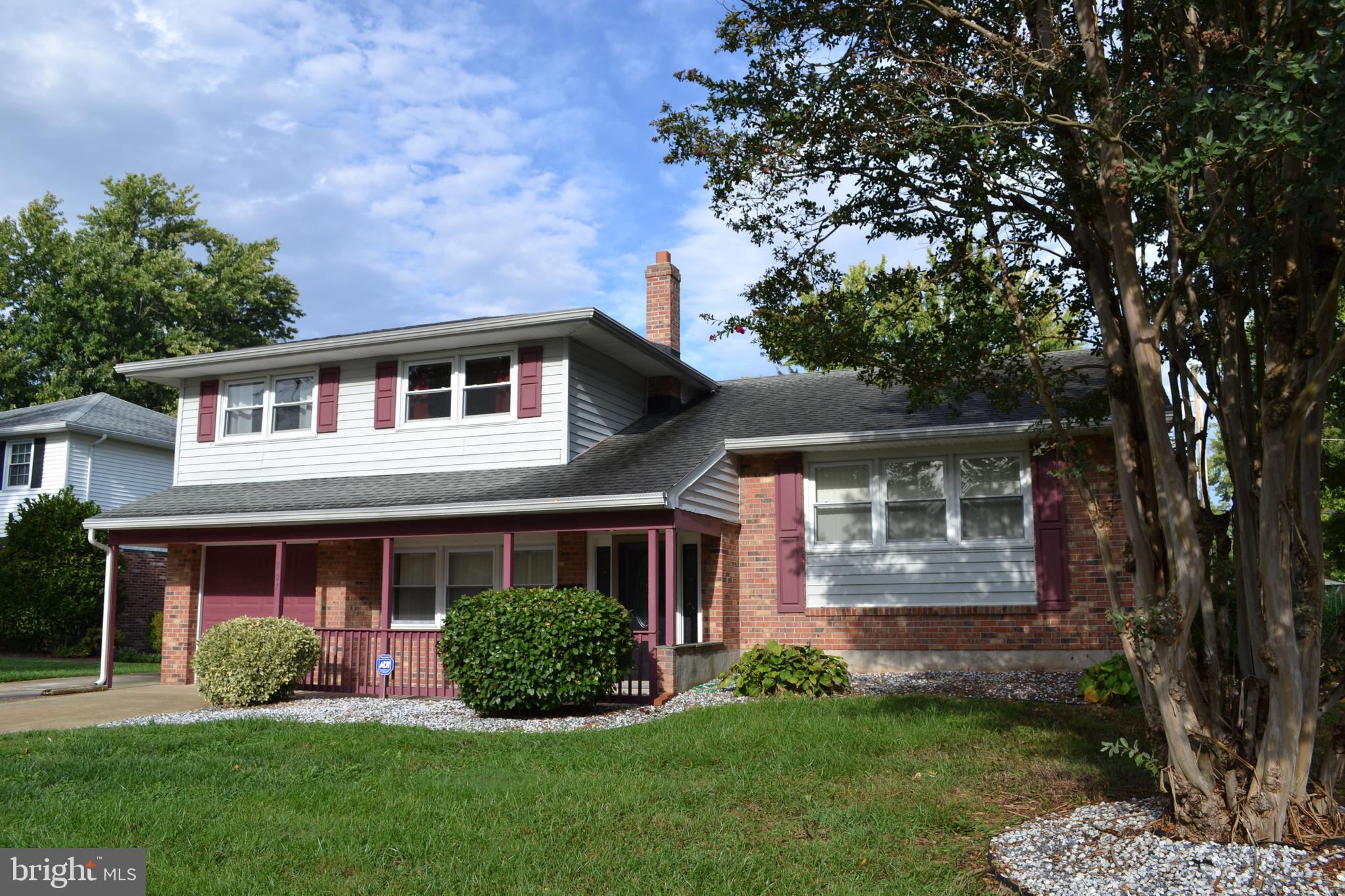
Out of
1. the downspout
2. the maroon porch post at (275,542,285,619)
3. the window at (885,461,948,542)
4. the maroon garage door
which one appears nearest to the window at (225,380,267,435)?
the maroon garage door

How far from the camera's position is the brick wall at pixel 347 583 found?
1585 centimetres

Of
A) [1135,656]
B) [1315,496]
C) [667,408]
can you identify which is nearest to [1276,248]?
[1315,496]

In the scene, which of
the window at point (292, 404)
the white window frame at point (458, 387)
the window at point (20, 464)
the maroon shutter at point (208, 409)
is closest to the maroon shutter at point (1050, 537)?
the white window frame at point (458, 387)

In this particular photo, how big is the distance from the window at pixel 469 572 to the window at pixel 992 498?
712 cm

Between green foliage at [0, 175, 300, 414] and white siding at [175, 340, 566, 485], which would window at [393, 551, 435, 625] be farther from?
green foliage at [0, 175, 300, 414]

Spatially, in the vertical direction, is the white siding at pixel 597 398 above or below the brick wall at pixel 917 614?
above

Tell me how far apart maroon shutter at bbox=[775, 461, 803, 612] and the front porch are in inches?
28.4

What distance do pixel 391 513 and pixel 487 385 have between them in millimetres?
2754

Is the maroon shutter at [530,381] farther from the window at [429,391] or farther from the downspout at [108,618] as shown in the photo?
the downspout at [108,618]

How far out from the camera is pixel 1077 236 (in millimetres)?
6293

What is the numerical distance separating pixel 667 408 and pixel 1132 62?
11618 millimetres

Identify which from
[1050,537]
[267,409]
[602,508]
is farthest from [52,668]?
[1050,537]

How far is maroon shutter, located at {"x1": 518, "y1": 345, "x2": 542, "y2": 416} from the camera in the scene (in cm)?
1510

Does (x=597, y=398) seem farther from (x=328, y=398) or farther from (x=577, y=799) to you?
(x=577, y=799)
